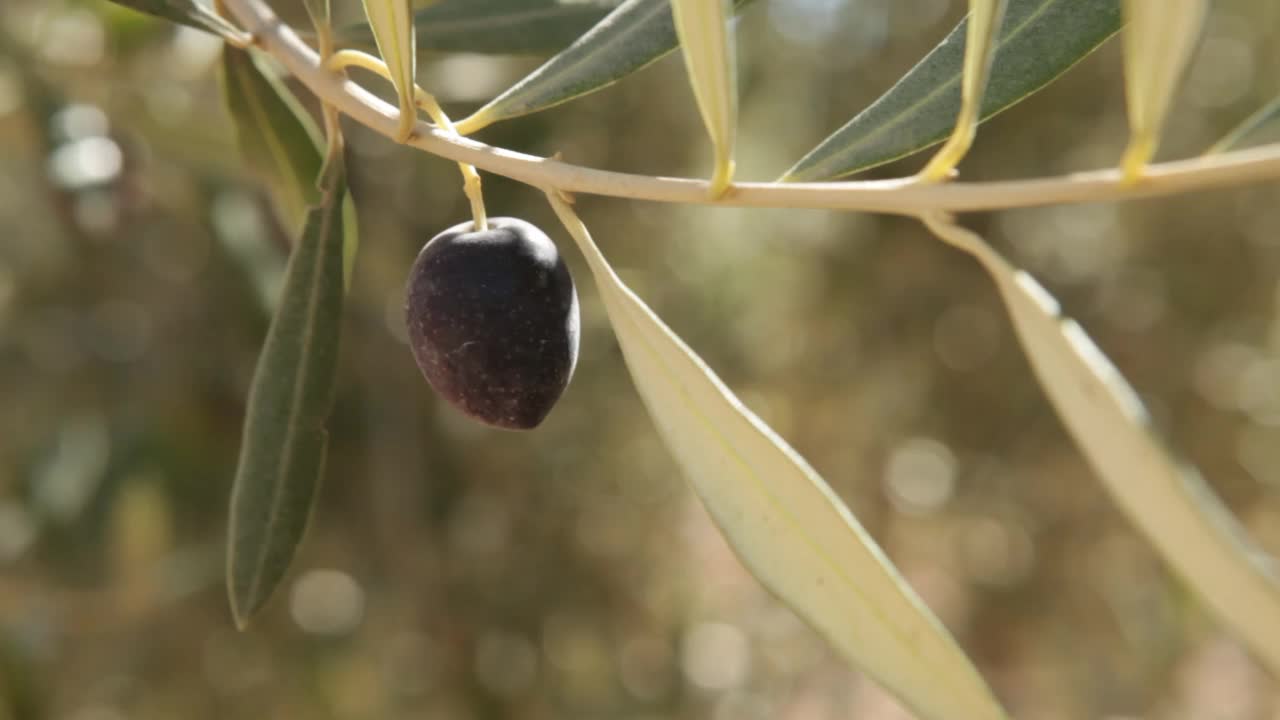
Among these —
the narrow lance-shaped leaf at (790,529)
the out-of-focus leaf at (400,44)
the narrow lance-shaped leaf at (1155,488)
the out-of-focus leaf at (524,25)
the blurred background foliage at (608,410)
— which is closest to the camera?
the narrow lance-shaped leaf at (1155,488)

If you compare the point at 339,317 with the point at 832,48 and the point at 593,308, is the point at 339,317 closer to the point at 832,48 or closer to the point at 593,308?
the point at 593,308

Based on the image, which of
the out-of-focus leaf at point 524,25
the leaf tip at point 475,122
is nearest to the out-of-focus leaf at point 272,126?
the out-of-focus leaf at point 524,25

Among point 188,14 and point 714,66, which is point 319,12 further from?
point 714,66

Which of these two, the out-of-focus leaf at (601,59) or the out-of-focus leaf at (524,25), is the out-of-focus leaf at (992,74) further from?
the out-of-focus leaf at (524,25)

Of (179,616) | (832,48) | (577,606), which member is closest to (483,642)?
(577,606)

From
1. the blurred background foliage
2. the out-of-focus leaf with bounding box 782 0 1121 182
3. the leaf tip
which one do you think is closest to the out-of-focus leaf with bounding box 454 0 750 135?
the leaf tip

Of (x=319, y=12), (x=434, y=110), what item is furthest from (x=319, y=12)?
(x=434, y=110)

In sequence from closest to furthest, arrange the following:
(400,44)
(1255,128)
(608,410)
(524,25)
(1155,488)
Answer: (1155,488)
(1255,128)
(400,44)
(524,25)
(608,410)
